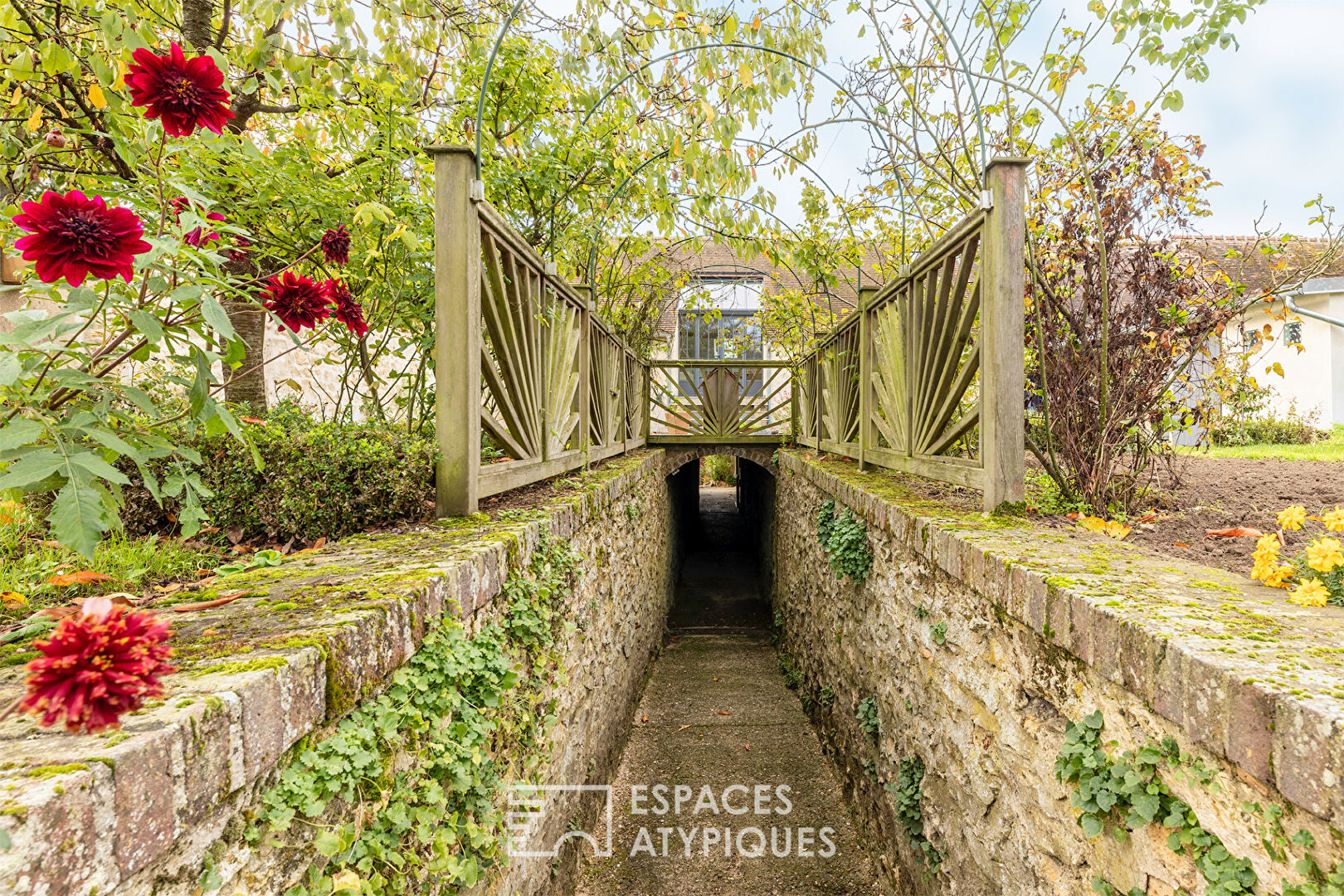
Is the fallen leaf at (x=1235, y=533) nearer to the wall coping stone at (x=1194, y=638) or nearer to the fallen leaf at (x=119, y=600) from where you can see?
the wall coping stone at (x=1194, y=638)

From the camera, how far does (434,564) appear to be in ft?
5.15

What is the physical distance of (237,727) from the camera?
2.67 feet

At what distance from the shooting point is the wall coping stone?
87 centimetres

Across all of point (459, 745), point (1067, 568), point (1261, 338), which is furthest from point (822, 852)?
point (1261, 338)

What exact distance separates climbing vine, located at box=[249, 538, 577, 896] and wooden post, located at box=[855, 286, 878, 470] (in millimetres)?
2774

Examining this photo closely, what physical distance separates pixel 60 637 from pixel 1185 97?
12.5ft

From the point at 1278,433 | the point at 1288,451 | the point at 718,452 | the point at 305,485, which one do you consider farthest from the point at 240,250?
the point at 1278,433

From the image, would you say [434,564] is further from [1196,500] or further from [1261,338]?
[1196,500]

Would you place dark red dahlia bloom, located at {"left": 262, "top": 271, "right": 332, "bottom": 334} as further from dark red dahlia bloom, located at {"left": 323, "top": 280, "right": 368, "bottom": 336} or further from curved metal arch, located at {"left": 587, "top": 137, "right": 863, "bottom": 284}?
curved metal arch, located at {"left": 587, "top": 137, "right": 863, "bottom": 284}

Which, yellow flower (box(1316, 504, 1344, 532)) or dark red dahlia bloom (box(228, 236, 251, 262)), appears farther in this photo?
dark red dahlia bloom (box(228, 236, 251, 262))

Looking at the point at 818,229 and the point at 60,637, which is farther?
the point at 818,229

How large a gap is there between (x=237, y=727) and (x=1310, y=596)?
83.5 inches

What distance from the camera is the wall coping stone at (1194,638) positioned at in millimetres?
870

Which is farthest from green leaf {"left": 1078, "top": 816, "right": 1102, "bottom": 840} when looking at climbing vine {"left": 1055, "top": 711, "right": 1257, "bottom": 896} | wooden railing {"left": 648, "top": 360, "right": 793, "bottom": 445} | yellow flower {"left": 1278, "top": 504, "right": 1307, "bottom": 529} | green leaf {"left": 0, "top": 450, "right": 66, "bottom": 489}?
wooden railing {"left": 648, "top": 360, "right": 793, "bottom": 445}
